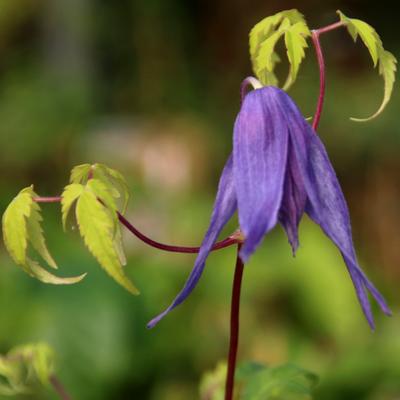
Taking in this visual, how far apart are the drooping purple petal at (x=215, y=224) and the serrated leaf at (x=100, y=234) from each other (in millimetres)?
58

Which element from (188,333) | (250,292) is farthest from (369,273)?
(188,333)

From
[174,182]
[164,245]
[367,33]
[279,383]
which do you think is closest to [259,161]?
[164,245]

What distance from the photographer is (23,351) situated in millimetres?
1474

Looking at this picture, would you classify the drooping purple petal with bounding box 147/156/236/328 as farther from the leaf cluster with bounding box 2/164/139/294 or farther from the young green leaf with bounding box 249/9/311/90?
the young green leaf with bounding box 249/9/311/90

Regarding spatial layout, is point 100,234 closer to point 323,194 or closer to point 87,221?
point 87,221

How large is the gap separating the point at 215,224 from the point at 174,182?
14.0 ft

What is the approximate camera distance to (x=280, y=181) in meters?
1.00

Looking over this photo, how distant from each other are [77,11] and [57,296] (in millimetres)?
4106

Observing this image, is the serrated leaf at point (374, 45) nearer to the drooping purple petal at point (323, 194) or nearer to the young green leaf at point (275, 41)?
the young green leaf at point (275, 41)

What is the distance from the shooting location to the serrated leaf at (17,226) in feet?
3.49

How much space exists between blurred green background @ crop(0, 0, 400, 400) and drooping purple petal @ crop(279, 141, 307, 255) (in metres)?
1.66

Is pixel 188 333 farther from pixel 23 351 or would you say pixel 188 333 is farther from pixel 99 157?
pixel 99 157

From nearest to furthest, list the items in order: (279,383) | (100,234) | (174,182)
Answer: (100,234) → (279,383) → (174,182)

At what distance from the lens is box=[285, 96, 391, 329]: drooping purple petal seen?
3.29ft
